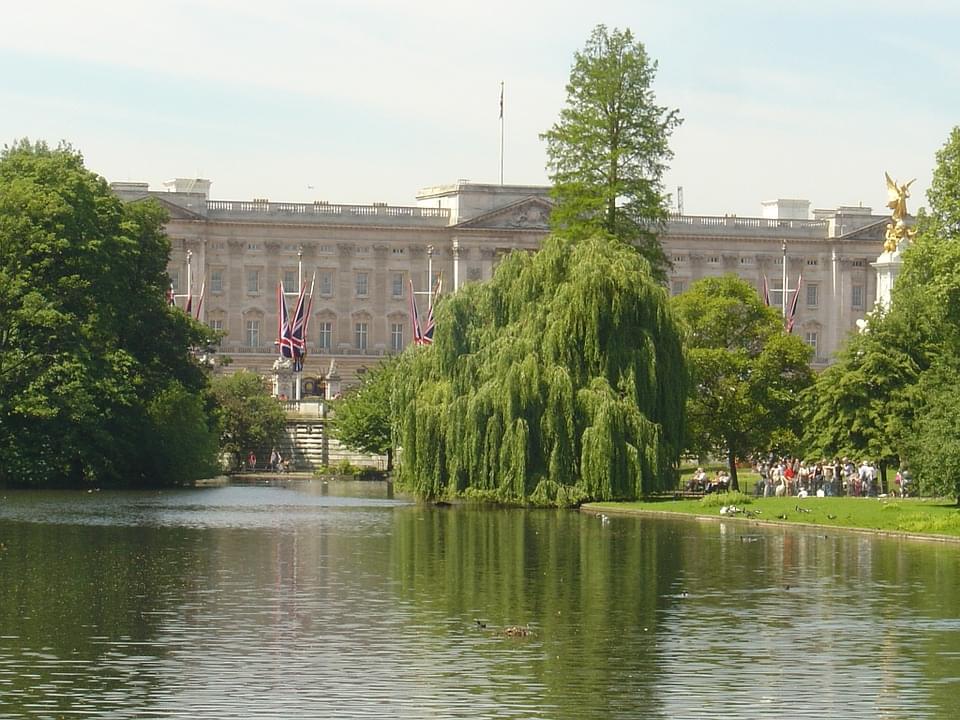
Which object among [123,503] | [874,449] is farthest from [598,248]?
[123,503]

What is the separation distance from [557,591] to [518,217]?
120 metres

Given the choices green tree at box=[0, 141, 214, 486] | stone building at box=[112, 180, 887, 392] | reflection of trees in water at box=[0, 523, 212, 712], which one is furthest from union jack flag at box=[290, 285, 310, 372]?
reflection of trees in water at box=[0, 523, 212, 712]

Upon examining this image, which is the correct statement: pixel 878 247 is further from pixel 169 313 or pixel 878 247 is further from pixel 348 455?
pixel 169 313

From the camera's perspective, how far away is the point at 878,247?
15575cm

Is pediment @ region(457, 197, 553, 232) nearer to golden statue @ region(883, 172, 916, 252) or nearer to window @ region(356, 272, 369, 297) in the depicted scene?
window @ region(356, 272, 369, 297)

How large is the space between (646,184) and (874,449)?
12726 mm

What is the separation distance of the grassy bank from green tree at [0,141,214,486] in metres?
20.8

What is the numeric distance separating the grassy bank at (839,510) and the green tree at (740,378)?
37.9ft

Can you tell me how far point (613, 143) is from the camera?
7075 cm

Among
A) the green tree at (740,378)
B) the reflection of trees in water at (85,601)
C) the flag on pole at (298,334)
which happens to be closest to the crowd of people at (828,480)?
the green tree at (740,378)

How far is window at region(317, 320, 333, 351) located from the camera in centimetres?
15150

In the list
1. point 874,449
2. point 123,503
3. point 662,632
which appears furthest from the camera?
point 874,449

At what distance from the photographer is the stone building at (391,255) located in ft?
487

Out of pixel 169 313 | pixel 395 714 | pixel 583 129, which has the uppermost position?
pixel 583 129
